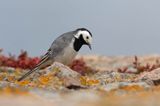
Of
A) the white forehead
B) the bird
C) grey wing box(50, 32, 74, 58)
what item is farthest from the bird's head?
grey wing box(50, 32, 74, 58)

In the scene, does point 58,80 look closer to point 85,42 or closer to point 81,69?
point 85,42

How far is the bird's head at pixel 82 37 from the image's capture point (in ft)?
42.7

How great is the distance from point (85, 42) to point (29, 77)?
3445 mm

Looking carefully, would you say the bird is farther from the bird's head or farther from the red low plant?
the red low plant

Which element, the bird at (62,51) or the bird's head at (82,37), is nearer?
the bird at (62,51)

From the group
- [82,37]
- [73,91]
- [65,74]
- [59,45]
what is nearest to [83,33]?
[82,37]

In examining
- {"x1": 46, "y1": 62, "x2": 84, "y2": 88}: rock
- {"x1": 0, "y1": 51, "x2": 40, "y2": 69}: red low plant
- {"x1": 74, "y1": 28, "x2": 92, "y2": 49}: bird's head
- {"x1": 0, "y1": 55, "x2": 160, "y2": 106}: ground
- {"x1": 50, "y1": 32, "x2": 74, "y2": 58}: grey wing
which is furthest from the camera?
{"x1": 0, "y1": 51, "x2": 40, "y2": 69}: red low plant

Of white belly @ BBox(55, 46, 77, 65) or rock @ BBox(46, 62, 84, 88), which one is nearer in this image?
rock @ BBox(46, 62, 84, 88)

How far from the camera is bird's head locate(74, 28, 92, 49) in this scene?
1303 cm

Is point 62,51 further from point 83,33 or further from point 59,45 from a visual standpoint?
point 83,33

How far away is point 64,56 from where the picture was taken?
12.4 meters

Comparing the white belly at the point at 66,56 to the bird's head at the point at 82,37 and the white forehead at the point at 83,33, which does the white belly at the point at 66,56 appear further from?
the white forehead at the point at 83,33

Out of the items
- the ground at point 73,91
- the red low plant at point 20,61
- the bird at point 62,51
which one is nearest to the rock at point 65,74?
the ground at point 73,91

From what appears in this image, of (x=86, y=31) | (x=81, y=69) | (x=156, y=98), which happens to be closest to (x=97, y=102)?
(x=156, y=98)
